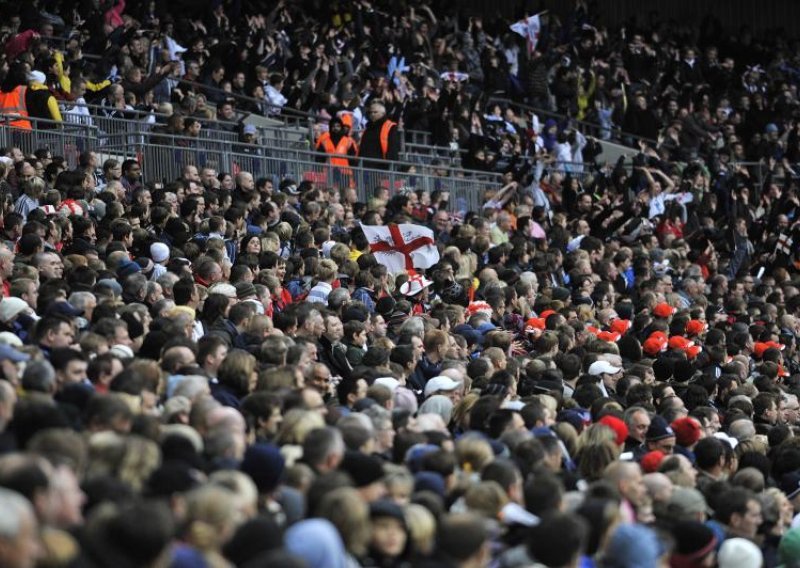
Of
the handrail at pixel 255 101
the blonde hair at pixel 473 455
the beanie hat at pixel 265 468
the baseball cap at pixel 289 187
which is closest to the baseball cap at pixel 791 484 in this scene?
the blonde hair at pixel 473 455

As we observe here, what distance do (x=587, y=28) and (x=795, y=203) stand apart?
9.32 meters

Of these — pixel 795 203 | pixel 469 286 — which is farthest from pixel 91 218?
pixel 795 203

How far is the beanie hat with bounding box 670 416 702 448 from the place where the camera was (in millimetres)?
10906

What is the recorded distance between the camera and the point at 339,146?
68.3 feet

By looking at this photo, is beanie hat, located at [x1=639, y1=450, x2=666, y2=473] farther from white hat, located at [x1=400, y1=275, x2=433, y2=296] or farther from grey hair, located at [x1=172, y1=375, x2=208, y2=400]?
white hat, located at [x1=400, y1=275, x2=433, y2=296]

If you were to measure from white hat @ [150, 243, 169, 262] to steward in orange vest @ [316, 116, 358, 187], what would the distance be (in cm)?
693

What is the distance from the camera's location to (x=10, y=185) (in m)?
14.7

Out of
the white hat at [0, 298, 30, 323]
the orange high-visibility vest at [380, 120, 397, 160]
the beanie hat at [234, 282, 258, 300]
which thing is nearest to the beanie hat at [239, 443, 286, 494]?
the white hat at [0, 298, 30, 323]

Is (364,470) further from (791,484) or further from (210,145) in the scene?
(210,145)

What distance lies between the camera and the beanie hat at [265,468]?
7.12 metres

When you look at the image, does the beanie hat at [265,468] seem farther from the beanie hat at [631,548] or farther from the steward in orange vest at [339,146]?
the steward in orange vest at [339,146]

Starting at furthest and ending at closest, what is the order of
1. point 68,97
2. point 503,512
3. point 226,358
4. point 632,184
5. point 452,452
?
point 632,184
point 68,97
point 226,358
point 452,452
point 503,512

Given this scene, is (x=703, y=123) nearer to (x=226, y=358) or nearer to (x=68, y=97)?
(x=68, y=97)

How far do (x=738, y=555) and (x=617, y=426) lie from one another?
1929 millimetres
